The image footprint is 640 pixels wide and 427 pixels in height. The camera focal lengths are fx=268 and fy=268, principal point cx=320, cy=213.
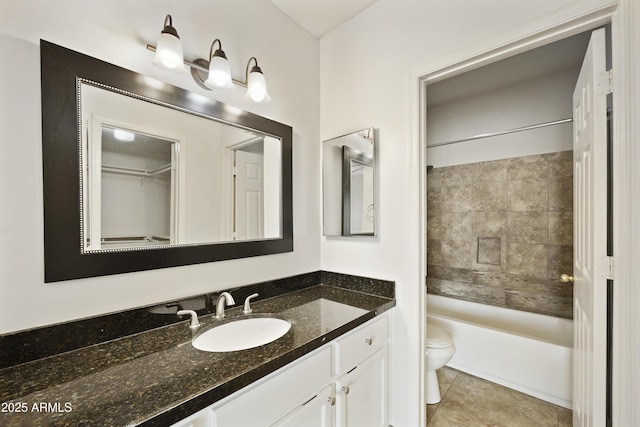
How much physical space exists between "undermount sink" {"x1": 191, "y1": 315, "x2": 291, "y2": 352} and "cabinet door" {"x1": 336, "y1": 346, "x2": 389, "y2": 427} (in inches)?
14.0

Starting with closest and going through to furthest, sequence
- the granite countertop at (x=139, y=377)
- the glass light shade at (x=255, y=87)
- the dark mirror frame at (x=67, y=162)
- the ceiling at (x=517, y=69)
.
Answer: the granite countertop at (x=139, y=377) → the dark mirror frame at (x=67, y=162) → the glass light shade at (x=255, y=87) → the ceiling at (x=517, y=69)

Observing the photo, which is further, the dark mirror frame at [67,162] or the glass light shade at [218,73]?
the glass light shade at [218,73]

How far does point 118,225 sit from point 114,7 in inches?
33.3

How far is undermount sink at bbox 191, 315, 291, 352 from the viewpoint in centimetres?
113

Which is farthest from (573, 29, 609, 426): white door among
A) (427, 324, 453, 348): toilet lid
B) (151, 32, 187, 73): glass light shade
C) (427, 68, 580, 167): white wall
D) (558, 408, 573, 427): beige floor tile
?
(151, 32, 187, 73): glass light shade

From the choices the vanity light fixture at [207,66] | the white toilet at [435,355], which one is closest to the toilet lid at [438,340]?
the white toilet at [435,355]

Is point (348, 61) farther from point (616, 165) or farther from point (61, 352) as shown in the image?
point (61, 352)

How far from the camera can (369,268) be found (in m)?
1.67

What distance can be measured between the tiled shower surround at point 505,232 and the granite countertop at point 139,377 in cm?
208

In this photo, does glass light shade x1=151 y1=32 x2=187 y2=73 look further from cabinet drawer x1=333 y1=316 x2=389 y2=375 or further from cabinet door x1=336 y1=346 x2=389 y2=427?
cabinet door x1=336 y1=346 x2=389 y2=427

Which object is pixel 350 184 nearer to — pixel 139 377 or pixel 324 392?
pixel 324 392

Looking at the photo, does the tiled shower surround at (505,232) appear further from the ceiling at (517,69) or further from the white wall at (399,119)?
the white wall at (399,119)

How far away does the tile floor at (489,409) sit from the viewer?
167 cm

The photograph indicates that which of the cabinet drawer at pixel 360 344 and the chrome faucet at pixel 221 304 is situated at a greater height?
the chrome faucet at pixel 221 304
